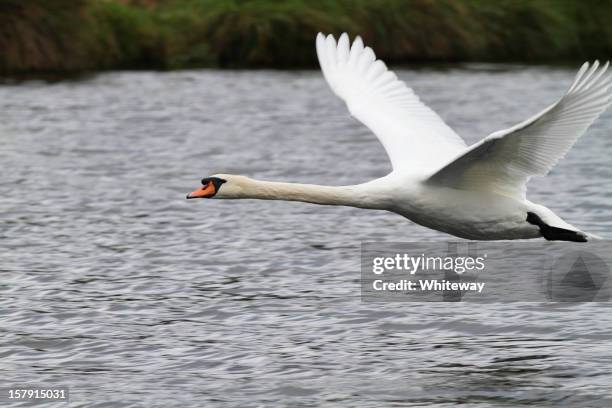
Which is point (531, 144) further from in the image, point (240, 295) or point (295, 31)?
point (295, 31)

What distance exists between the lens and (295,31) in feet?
104

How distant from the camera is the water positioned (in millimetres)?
8516

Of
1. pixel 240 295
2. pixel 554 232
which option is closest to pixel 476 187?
pixel 554 232

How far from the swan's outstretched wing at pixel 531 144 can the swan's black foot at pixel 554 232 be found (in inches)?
10.4

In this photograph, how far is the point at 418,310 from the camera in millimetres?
10219

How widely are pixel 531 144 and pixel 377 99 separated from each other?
2524mm

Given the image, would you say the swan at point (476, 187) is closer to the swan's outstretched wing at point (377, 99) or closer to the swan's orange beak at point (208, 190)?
the swan's orange beak at point (208, 190)

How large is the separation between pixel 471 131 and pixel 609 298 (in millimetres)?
10863

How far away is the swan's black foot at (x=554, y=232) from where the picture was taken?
9.74 metres

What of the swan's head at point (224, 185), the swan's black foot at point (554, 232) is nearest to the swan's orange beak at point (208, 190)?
the swan's head at point (224, 185)

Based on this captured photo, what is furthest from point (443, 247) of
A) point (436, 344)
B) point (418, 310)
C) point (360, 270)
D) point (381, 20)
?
point (381, 20)

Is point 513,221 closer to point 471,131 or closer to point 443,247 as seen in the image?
point 443,247

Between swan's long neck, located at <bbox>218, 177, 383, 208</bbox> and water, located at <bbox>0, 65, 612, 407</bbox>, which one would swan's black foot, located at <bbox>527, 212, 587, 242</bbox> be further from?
swan's long neck, located at <bbox>218, 177, 383, 208</bbox>

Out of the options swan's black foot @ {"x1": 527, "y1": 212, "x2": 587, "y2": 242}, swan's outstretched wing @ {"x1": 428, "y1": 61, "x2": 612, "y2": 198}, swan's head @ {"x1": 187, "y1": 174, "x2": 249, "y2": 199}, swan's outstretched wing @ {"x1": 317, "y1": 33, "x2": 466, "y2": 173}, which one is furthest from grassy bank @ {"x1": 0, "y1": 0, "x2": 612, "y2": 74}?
swan's black foot @ {"x1": 527, "y1": 212, "x2": 587, "y2": 242}
